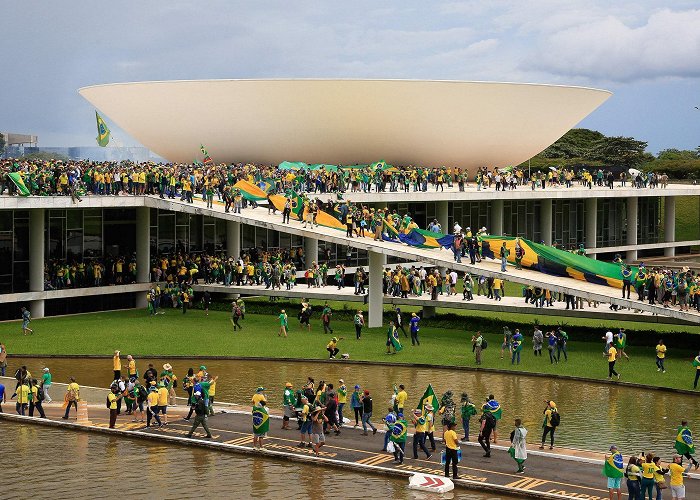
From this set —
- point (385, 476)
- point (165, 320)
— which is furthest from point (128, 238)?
point (385, 476)

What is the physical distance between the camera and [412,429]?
2319cm

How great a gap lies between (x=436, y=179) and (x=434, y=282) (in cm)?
1599

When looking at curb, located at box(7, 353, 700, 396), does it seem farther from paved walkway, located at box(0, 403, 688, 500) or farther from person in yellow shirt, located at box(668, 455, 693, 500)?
person in yellow shirt, located at box(668, 455, 693, 500)

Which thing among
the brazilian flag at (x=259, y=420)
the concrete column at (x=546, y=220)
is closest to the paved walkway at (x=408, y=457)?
the brazilian flag at (x=259, y=420)

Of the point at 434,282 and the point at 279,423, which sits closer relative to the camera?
the point at 279,423

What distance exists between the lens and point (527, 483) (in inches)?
747

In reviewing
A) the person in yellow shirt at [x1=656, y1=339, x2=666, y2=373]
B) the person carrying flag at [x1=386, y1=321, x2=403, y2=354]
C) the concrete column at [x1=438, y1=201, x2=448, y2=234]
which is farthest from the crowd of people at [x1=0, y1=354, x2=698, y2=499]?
the concrete column at [x1=438, y1=201, x2=448, y2=234]

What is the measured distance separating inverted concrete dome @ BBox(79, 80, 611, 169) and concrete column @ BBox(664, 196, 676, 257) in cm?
1199

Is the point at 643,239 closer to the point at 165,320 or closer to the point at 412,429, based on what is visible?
the point at 165,320

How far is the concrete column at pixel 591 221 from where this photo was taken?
63969mm

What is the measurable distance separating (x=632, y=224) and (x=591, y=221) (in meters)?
3.98

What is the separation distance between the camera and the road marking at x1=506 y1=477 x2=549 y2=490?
18766 millimetres

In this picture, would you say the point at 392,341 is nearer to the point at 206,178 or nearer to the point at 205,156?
the point at 206,178

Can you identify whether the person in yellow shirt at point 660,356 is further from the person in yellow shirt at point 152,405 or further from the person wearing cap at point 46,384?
the person wearing cap at point 46,384
